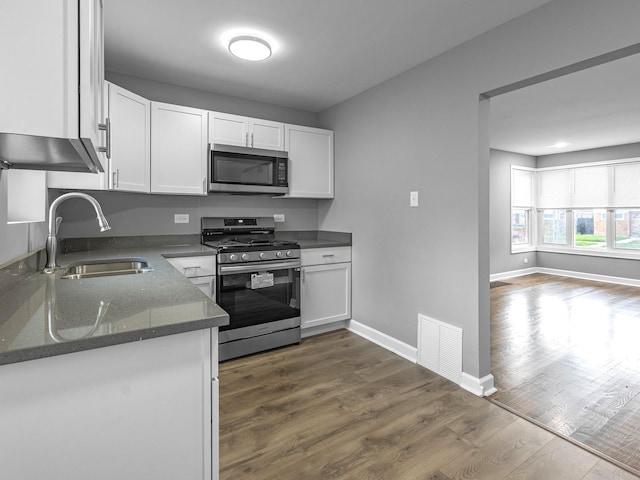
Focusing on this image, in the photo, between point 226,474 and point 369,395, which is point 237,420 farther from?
point 369,395

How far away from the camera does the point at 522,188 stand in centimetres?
685

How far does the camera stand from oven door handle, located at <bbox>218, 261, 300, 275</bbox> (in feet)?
9.02

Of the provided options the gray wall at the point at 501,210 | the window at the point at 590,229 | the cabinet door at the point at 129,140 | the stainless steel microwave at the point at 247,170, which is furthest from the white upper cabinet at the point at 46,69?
the window at the point at 590,229

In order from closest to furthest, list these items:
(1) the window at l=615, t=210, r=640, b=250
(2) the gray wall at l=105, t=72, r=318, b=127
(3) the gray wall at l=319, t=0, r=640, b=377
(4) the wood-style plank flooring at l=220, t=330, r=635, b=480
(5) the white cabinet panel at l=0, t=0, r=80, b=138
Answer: (5) the white cabinet panel at l=0, t=0, r=80, b=138
(4) the wood-style plank flooring at l=220, t=330, r=635, b=480
(3) the gray wall at l=319, t=0, r=640, b=377
(2) the gray wall at l=105, t=72, r=318, b=127
(1) the window at l=615, t=210, r=640, b=250

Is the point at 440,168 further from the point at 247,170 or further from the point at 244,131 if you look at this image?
the point at 244,131

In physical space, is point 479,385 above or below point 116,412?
below

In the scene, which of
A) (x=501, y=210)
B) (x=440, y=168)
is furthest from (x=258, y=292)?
(x=501, y=210)

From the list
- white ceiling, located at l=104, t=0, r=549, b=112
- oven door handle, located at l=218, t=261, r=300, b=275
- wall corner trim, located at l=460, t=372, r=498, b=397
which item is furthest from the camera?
oven door handle, located at l=218, t=261, r=300, b=275

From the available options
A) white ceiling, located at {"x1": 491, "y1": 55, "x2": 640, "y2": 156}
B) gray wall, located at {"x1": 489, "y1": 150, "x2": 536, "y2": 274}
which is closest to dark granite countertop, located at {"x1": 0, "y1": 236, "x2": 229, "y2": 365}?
white ceiling, located at {"x1": 491, "y1": 55, "x2": 640, "y2": 156}

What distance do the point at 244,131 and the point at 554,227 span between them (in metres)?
6.64

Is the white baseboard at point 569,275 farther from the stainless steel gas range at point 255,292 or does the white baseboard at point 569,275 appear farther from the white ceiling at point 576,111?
the stainless steel gas range at point 255,292

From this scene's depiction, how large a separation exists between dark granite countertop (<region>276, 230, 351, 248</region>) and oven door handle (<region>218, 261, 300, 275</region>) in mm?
464

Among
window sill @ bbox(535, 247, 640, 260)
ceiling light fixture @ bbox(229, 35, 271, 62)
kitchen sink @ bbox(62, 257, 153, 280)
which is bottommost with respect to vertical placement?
window sill @ bbox(535, 247, 640, 260)

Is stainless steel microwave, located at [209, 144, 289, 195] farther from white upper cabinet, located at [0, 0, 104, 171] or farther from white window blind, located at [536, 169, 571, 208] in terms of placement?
white window blind, located at [536, 169, 571, 208]
